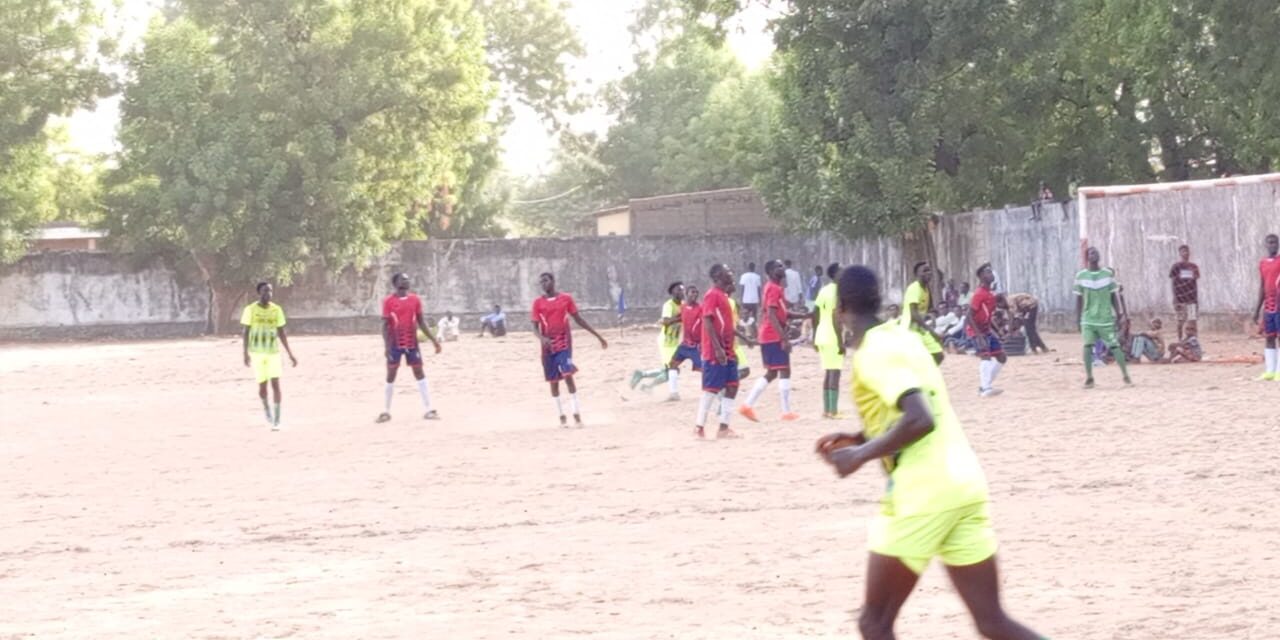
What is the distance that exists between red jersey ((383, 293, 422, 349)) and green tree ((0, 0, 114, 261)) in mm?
32406

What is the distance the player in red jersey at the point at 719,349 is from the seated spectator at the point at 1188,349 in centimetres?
897

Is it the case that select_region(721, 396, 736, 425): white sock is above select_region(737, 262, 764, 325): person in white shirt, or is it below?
below

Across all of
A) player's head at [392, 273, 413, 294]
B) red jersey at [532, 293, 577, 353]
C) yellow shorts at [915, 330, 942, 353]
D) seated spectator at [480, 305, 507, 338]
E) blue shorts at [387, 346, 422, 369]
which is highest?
player's head at [392, 273, 413, 294]

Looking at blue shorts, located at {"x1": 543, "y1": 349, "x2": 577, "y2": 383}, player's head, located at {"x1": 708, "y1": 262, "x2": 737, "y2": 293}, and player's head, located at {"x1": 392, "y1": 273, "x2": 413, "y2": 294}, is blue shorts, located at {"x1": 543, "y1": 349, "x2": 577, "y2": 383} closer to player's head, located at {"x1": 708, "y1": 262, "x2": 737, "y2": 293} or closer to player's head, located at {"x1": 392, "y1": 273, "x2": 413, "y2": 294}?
player's head, located at {"x1": 392, "y1": 273, "x2": 413, "y2": 294}

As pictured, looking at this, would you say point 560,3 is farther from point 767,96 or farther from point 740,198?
point 740,198

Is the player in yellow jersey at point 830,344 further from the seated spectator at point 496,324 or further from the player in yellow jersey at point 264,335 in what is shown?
the seated spectator at point 496,324

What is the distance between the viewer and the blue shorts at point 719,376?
17359mm

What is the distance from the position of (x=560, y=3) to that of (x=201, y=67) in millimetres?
25753

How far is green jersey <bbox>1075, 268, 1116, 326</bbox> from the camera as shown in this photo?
20.0 meters

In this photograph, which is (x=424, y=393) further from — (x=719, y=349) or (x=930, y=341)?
(x=930, y=341)

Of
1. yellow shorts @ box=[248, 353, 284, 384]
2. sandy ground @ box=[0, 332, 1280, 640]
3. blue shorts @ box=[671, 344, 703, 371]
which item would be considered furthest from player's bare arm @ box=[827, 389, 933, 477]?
yellow shorts @ box=[248, 353, 284, 384]

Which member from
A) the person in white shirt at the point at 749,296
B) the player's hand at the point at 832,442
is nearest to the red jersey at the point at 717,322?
the player's hand at the point at 832,442

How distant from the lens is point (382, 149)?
50562mm

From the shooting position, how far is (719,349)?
1719 centimetres
